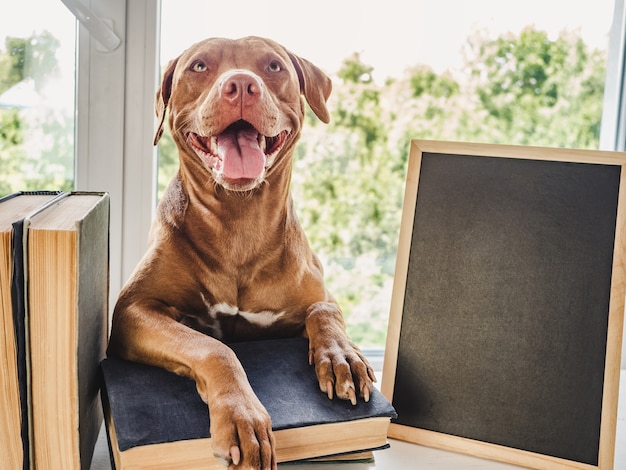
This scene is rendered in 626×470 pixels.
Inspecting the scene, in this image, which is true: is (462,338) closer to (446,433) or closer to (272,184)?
(446,433)

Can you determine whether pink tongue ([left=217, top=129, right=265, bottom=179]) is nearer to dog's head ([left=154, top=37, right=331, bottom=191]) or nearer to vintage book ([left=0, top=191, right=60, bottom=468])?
dog's head ([left=154, top=37, right=331, bottom=191])

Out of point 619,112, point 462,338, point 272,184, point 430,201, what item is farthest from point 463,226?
point 619,112

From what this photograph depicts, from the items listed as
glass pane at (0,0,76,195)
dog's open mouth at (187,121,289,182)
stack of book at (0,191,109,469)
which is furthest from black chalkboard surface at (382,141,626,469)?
glass pane at (0,0,76,195)

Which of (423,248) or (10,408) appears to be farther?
(423,248)

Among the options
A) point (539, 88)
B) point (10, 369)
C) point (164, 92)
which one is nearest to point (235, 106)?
point (164, 92)

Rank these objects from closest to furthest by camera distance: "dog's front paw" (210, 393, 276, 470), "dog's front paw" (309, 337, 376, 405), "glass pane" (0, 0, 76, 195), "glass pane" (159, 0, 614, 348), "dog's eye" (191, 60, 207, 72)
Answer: "dog's front paw" (210, 393, 276, 470) → "dog's front paw" (309, 337, 376, 405) → "dog's eye" (191, 60, 207, 72) → "glass pane" (0, 0, 76, 195) → "glass pane" (159, 0, 614, 348)

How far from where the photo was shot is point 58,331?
2.42 feet

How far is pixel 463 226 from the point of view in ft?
3.37

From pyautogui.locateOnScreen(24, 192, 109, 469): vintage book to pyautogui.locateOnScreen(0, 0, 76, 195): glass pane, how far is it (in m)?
0.47

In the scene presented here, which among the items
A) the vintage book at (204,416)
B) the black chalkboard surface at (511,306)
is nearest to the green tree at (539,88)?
the black chalkboard surface at (511,306)

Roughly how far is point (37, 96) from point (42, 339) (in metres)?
0.66

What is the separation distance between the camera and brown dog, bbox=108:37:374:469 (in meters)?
0.91

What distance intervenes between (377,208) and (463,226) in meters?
0.58

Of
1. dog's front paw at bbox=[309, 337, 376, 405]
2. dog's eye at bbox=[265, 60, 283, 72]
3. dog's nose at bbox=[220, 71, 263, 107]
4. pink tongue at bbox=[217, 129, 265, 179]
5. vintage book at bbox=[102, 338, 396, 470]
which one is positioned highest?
dog's eye at bbox=[265, 60, 283, 72]
